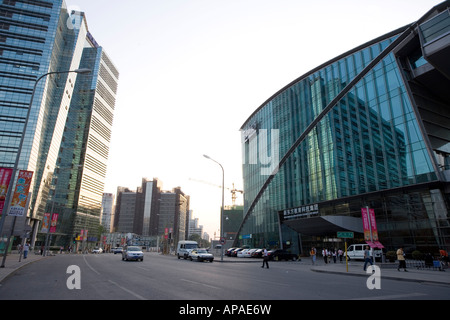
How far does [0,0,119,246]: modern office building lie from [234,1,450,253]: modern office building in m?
49.4

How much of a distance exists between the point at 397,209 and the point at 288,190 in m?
20.4

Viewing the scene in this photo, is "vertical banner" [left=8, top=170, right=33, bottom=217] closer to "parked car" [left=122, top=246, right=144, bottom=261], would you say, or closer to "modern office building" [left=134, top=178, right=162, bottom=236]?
"parked car" [left=122, top=246, right=144, bottom=261]

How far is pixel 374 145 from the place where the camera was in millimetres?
38312

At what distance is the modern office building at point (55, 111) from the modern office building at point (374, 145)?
162ft

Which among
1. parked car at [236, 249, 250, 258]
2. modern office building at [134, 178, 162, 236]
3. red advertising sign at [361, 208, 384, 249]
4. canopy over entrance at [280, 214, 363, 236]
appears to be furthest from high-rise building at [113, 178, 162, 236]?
red advertising sign at [361, 208, 384, 249]

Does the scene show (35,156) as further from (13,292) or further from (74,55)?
(13,292)

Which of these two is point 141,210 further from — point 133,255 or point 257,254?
point 133,255

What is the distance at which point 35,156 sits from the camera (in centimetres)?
7925

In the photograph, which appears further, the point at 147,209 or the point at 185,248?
the point at 147,209

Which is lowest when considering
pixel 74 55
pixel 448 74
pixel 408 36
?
pixel 448 74

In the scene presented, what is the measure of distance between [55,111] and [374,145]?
308ft

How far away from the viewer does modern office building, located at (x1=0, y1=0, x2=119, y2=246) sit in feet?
258

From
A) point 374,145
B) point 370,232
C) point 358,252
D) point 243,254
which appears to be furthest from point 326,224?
point 370,232
